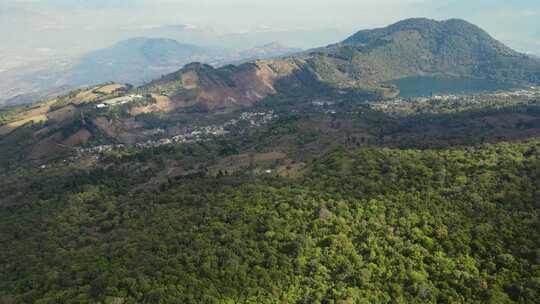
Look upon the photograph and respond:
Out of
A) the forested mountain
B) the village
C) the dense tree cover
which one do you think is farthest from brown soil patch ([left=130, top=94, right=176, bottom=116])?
the dense tree cover

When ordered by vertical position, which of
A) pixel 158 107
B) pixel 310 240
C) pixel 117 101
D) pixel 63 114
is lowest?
pixel 310 240

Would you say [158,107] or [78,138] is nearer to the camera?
[78,138]

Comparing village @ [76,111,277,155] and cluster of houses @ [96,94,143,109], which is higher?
cluster of houses @ [96,94,143,109]

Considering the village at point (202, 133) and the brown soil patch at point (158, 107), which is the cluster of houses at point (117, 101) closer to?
the brown soil patch at point (158, 107)

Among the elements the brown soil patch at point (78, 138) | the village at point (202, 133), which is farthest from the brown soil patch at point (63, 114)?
the village at point (202, 133)

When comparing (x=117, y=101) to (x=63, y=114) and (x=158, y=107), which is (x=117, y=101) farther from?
(x=63, y=114)

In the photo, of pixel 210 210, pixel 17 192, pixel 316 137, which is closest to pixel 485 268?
pixel 210 210

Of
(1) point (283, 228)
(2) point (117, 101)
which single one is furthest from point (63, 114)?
(1) point (283, 228)

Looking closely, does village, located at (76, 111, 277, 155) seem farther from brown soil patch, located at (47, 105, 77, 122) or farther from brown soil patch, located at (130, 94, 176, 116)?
brown soil patch, located at (47, 105, 77, 122)

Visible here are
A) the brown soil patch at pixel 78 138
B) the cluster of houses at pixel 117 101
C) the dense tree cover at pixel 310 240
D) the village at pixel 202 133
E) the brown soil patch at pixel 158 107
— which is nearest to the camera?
the dense tree cover at pixel 310 240
